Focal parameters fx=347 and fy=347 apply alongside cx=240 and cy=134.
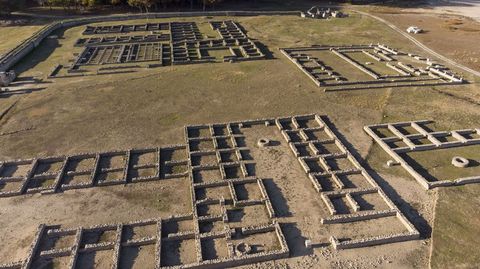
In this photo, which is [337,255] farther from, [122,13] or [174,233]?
[122,13]

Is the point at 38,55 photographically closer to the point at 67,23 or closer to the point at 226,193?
the point at 67,23

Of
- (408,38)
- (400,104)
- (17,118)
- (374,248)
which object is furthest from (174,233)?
(408,38)

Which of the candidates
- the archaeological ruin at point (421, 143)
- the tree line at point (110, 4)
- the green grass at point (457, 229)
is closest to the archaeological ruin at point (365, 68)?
the archaeological ruin at point (421, 143)

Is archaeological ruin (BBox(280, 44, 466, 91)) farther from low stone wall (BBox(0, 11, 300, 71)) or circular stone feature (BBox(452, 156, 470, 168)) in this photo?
low stone wall (BBox(0, 11, 300, 71))

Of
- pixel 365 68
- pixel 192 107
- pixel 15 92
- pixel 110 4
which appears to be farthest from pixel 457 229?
pixel 110 4

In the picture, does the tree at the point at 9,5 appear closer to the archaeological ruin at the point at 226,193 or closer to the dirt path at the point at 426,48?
the archaeological ruin at the point at 226,193

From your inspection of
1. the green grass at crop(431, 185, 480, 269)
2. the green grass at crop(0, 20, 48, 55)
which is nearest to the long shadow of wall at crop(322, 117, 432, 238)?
the green grass at crop(431, 185, 480, 269)
